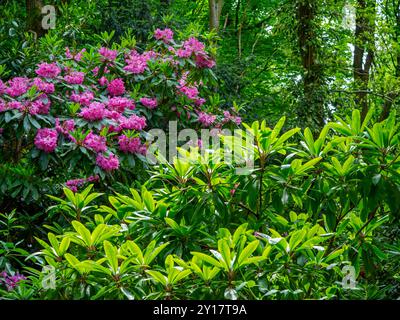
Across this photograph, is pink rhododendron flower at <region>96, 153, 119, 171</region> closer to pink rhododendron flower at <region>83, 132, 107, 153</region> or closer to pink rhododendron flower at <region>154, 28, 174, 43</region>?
→ pink rhododendron flower at <region>83, 132, 107, 153</region>

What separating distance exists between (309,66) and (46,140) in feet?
14.5

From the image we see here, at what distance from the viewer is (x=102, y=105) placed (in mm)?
4402

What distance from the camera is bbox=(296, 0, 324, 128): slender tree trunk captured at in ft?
24.4

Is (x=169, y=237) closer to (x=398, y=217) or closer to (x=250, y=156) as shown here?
(x=250, y=156)

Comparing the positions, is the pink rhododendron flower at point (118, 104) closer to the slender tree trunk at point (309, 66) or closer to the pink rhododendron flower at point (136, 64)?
the pink rhododendron flower at point (136, 64)

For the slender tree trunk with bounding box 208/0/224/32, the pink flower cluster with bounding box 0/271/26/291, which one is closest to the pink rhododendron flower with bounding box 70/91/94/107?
the pink flower cluster with bounding box 0/271/26/291

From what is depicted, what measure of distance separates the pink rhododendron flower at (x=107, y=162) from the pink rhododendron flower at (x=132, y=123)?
0.26 metres

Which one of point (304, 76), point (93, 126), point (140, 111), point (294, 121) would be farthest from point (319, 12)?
point (93, 126)

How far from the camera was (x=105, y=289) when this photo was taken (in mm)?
2117

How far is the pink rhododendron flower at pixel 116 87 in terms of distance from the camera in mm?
4926

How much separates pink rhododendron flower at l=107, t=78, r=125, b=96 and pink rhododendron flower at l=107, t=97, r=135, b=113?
0.84ft

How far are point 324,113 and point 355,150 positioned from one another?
5225 millimetres

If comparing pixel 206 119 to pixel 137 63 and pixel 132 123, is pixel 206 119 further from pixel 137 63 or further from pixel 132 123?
pixel 132 123
